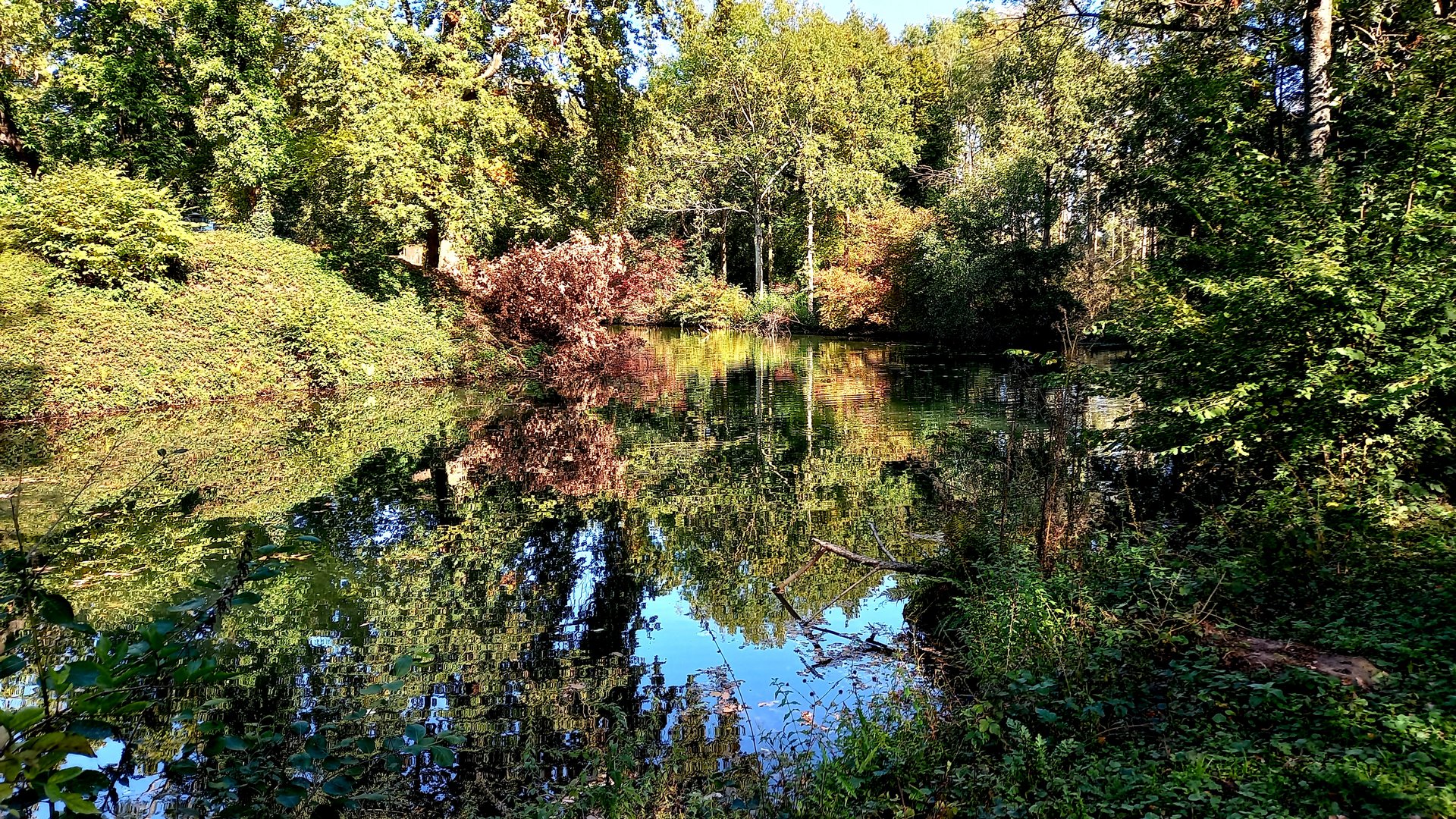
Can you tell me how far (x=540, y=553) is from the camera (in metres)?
7.13

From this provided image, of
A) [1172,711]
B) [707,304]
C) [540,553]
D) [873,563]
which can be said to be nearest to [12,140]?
[540,553]

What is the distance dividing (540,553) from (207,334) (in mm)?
12607

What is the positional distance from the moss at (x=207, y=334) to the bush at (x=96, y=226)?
0.44 m

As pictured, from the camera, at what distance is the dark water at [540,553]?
4.41 meters

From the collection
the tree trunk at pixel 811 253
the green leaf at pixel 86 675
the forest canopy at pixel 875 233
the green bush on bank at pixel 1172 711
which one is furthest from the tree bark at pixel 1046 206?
the green leaf at pixel 86 675

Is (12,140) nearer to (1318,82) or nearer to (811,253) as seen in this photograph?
(1318,82)

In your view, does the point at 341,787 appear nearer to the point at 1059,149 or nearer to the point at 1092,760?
the point at 1092,760

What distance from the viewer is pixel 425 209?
1972 cm

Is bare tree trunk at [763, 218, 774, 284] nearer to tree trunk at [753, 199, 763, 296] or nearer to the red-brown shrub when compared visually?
tree trunk at [753, 199, 763, 296]

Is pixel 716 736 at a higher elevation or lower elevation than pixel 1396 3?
lower

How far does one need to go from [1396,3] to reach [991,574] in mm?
8185

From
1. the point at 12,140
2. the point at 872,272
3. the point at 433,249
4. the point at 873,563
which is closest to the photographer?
the point at 873,563

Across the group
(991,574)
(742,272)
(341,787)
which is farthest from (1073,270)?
(742,272)

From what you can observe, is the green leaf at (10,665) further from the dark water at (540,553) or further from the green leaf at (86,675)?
the dark water at (540,553)
